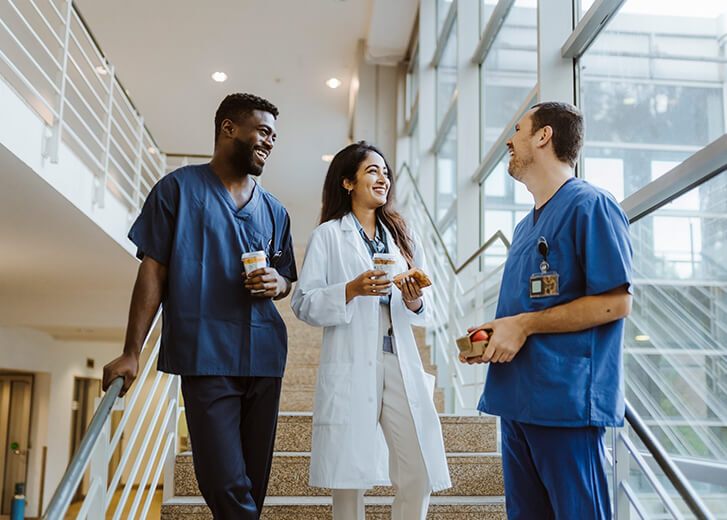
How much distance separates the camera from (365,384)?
2324 millimetres

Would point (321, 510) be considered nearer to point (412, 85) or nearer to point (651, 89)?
point (651, 89)

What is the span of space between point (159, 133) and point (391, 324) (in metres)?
11.7

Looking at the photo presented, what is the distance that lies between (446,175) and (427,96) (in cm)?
106

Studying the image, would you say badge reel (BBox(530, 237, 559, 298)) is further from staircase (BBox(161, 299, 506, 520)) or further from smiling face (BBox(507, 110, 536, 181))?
staircase (BBox(161, 299, 506, 520))

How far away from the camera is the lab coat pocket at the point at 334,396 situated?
7.59 feet

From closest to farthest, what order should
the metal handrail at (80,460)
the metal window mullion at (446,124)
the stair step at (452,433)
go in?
1. the metal handrail at (80,460)
2. the stair step at (452,433)
3. the metal window mullion at (446,124)

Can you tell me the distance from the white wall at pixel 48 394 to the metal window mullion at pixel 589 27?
9657mm

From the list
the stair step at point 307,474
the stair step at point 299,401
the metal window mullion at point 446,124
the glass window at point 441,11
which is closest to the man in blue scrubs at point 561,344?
the stair step at point 307,474

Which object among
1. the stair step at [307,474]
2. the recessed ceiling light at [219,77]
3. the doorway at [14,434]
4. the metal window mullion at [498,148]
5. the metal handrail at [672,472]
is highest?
the recessed ceiling light at [219,77]

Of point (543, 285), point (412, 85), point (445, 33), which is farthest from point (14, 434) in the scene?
point (543, 285)

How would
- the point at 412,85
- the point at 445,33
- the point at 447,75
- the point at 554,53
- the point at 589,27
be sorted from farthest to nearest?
1. the point at 412,85
2. the point at 447,75
3. the point at 445,33
4. the point at 554,53
5. the point at 589,27

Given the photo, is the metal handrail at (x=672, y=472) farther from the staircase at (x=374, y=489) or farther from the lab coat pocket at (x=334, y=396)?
the staircase at (x=374, y=489)

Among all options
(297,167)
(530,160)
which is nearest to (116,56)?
(297,167)

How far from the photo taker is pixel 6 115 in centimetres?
396
